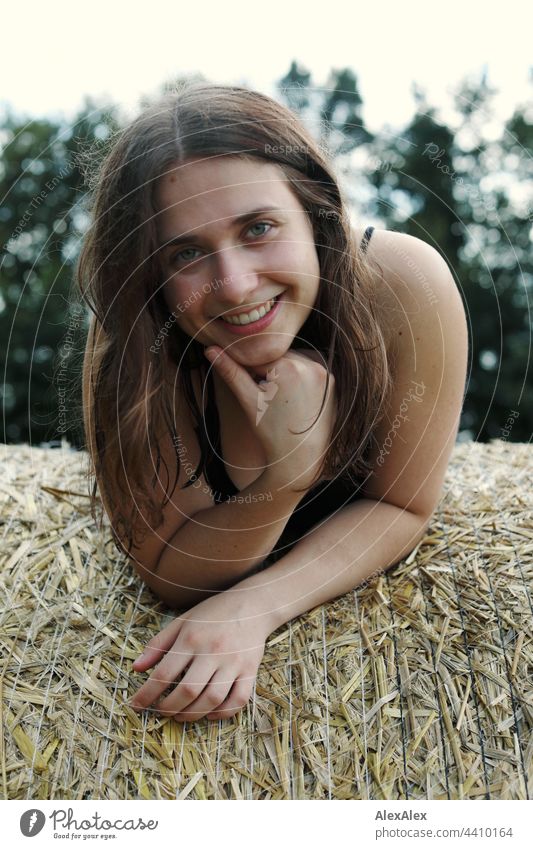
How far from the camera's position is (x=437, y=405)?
40.9 inches

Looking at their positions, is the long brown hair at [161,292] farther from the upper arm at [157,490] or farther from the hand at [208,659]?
→ the hand at [208,659]

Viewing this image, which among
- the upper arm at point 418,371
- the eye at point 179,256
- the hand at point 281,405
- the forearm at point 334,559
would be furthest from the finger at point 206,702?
the eye at point 179,256

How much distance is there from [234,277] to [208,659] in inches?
16.9

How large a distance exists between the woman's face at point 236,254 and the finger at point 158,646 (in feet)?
Result: 1.08

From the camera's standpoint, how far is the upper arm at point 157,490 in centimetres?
101

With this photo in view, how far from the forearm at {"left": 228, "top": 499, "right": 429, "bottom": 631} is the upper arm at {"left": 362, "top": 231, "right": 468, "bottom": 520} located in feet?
0.12

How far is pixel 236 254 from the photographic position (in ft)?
2.88

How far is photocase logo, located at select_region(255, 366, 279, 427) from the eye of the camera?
37.1 inches

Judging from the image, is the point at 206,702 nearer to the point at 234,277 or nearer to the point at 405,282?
the point at 234,277

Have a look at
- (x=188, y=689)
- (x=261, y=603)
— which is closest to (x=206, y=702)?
(x=188, y=689)
